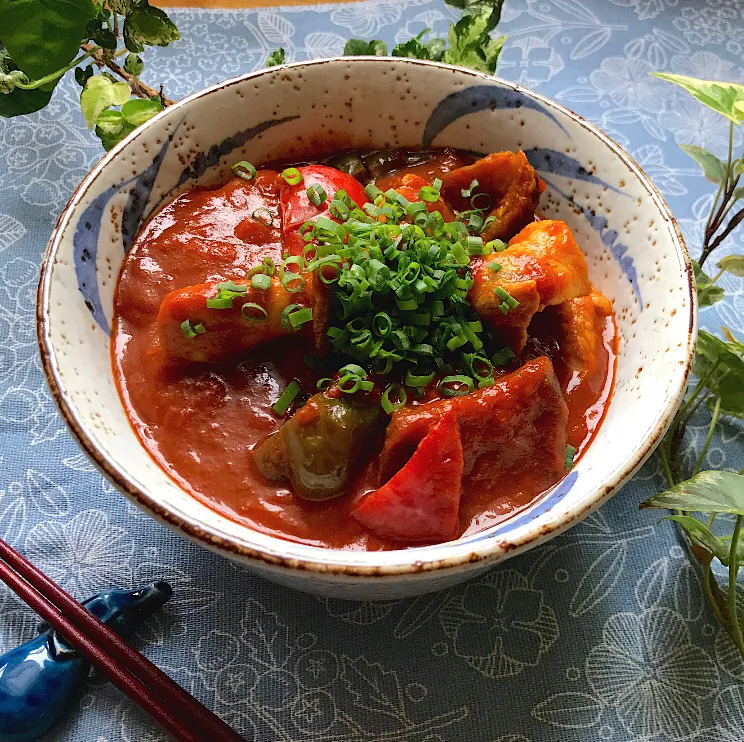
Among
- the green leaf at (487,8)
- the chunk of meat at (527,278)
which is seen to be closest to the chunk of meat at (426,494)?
the chunk of meat at (527,278)

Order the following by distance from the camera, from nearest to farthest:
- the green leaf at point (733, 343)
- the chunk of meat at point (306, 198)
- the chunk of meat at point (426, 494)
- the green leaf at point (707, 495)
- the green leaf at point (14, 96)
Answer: the chunk of meat at point (426, 494) → the green leaf at point (707, 495) → the chunk of meat at point (306, 198) → the green leaf at point (733, 343) → the green leaf at point (14, 96)

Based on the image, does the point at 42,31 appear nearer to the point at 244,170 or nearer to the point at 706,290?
the point at 244,170

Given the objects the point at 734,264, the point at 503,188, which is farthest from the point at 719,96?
the point at 503,188

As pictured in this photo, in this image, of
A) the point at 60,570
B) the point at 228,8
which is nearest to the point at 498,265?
the point at 60,570

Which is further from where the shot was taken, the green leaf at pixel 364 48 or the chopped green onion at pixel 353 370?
the green leaf at pixel 364 48

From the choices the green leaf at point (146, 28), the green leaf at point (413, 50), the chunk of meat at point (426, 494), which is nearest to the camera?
the chunk of meat at point (426, 494)

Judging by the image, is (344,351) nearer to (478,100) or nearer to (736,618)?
(478,100)

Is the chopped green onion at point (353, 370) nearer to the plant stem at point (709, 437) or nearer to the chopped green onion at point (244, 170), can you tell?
the chopped green onion at point (244, 170)
